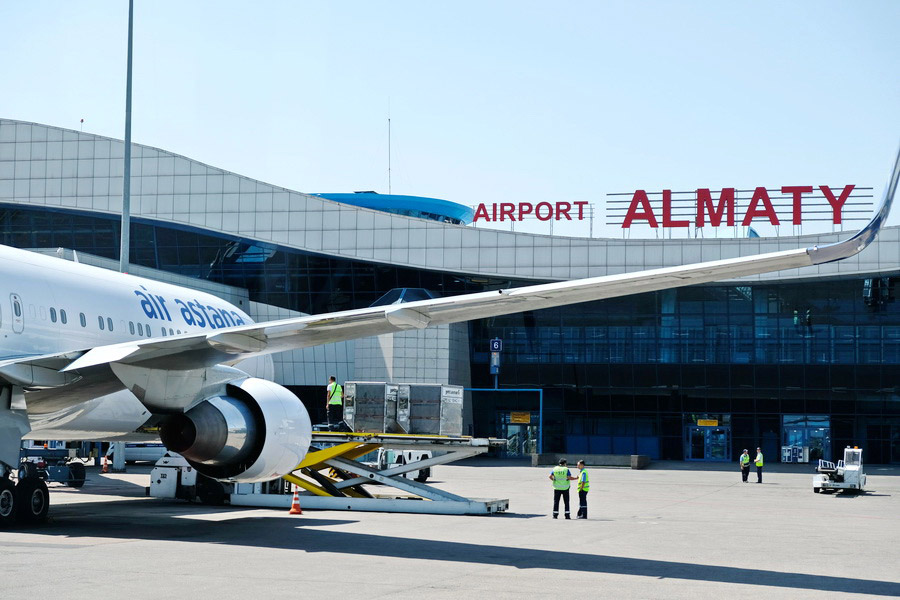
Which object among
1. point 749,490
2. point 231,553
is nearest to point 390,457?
point 749,490

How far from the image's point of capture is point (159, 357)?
14.6 m

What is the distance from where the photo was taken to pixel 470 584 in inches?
462

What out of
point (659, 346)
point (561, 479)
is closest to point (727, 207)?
point (659, 346)

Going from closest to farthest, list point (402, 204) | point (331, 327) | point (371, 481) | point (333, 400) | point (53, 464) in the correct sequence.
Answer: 1. point (331, 327)
2. point (371, 481)
3. point (333, 400)
4. point (53, 464)
5. point (402, 204)

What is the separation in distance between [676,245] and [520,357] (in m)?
11.1

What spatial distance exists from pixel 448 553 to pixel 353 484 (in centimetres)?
952

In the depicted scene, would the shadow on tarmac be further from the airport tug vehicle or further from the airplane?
the airport tug vehicle

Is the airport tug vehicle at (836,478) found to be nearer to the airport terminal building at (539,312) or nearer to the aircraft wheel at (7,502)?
the airport terminal building at (539,312)

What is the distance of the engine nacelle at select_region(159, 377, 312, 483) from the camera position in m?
16.2

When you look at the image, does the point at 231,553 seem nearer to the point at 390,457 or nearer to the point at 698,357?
the point at 390,457

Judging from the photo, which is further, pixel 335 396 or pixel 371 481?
pixel 335 396

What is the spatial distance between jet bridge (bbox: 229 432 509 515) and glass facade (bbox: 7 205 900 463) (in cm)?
3299

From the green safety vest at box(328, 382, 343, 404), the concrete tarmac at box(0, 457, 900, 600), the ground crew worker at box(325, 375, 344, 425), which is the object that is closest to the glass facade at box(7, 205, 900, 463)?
the ground crew worker at box(325, 375, 344, 425)

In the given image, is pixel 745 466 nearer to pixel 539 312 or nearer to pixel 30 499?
pixel 539 312
